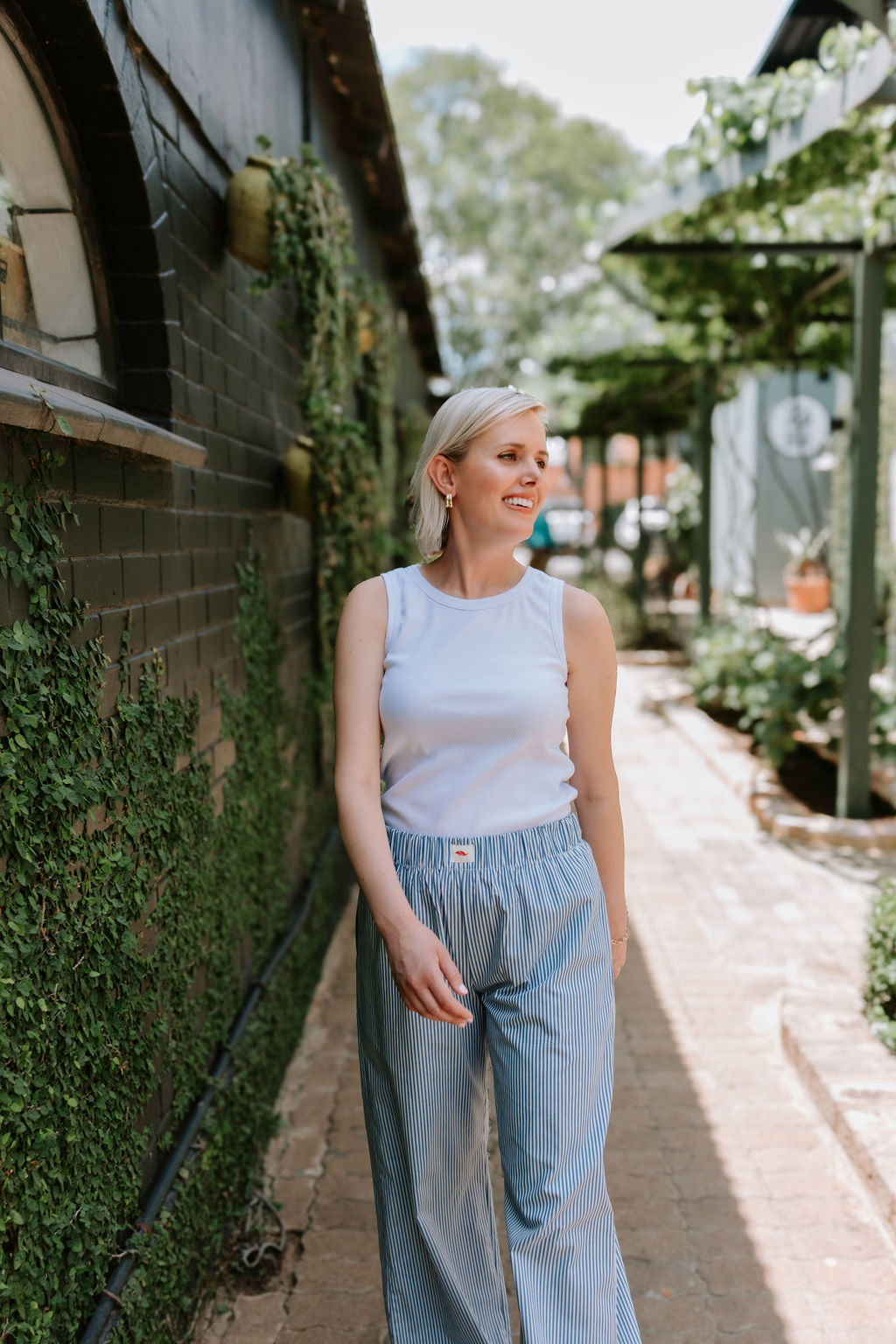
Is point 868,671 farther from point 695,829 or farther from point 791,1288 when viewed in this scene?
point 791,1288

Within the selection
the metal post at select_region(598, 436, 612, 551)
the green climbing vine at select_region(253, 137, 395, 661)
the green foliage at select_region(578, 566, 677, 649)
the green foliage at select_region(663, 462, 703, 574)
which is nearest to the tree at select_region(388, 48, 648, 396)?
the metal post at select_region(598, 436, 612, 551)

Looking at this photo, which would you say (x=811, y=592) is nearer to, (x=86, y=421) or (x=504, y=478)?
(x=504, y=478)

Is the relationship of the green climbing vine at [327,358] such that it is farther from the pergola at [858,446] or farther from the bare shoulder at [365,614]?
the pergola at [858,446]

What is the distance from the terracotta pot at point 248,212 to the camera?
275 cm

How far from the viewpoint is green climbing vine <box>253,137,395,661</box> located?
2.88 m

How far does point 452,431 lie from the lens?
1830 mm

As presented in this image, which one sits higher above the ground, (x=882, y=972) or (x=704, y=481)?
(x=704, y=481)

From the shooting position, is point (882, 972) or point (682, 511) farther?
point (682, 511)

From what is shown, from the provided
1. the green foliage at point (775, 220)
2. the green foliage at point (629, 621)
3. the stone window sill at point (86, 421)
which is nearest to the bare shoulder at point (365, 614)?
the stone window sill at point (86, 421)

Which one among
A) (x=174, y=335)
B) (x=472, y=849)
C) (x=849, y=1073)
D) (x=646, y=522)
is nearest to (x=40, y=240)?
(x=174, y=335)

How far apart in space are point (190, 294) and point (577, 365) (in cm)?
913

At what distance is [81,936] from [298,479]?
84.6 inches

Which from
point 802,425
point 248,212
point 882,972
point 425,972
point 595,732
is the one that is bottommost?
point 882,972

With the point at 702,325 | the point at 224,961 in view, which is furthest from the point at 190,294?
the point at 702,325
